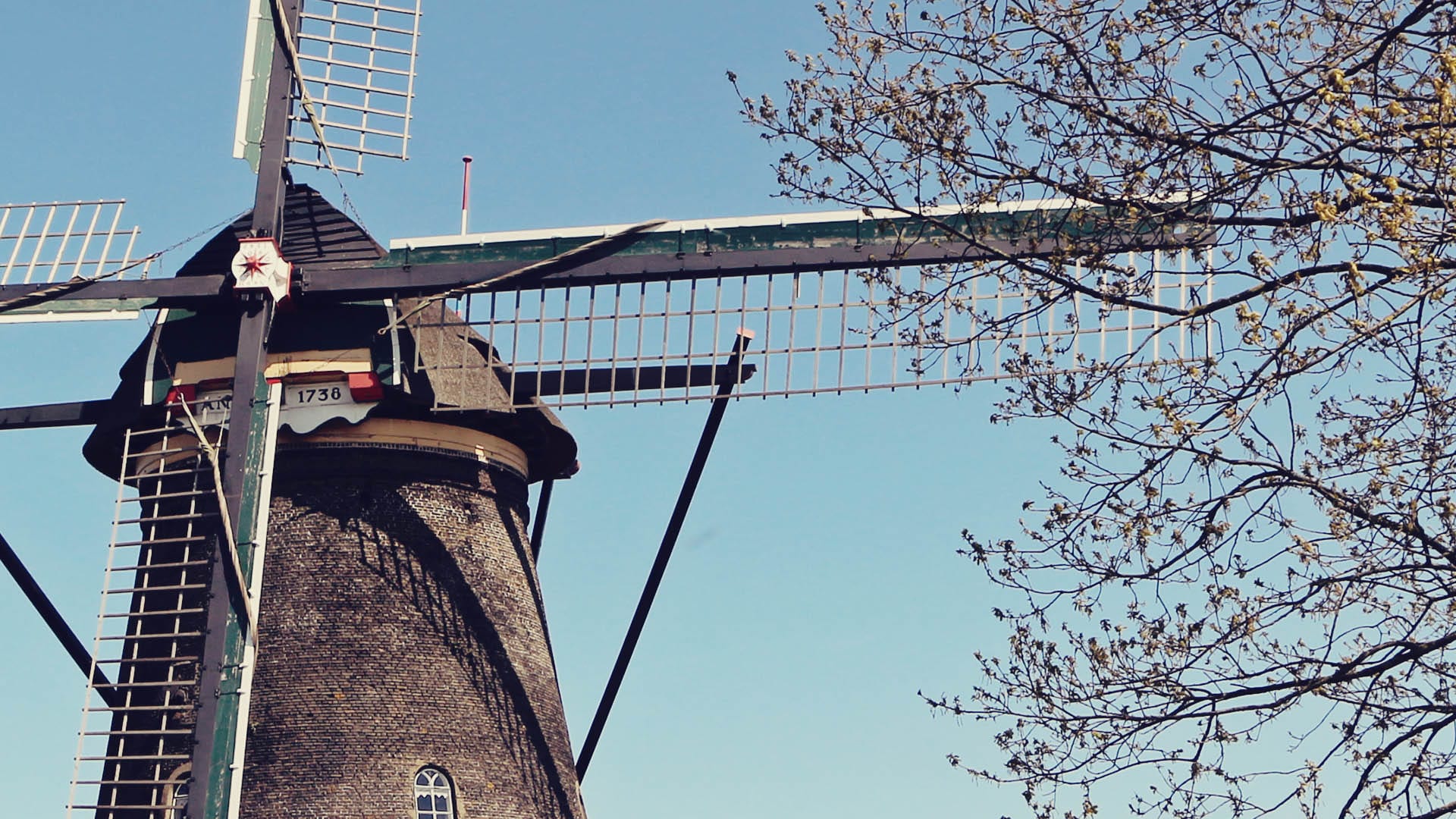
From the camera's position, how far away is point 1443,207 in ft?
27.7

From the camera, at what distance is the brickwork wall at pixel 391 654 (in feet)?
55.2

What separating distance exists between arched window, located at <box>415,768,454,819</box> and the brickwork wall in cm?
9

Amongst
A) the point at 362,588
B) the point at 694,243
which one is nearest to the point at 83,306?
the point at 362,588

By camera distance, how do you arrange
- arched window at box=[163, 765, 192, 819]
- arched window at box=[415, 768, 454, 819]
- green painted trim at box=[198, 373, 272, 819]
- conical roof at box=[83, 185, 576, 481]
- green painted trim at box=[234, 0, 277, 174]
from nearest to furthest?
green painted trim at box=[198, 373, 272, 819], arched window at box=[163, 765, 192, 819], arched window at box=[415, 768, 454, 819], conical roof at box=[83, 185, 576, 481], green painted trim at box=[234, 0, 277, 174]

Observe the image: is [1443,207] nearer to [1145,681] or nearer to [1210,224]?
[1210,224]

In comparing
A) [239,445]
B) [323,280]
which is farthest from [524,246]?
[239,445]

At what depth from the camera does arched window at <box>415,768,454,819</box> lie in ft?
55.6

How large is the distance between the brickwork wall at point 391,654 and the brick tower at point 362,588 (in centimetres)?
2

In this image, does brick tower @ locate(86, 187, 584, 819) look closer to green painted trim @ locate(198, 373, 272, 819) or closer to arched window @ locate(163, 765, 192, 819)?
arched window @ locate(163, 765, 192, 819)

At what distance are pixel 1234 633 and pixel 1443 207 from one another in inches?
81.3

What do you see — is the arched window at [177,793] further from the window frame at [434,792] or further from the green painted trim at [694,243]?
the green painted trim at [694,243]

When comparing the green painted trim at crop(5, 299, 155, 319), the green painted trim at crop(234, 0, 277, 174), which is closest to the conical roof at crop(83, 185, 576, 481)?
the green painted trim at crop(5, 299, 155, 319)

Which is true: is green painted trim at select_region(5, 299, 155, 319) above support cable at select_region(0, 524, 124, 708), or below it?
above

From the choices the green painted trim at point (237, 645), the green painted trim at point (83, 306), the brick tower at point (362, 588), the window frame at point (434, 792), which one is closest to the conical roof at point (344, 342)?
the brick tower at point (362, 588)
